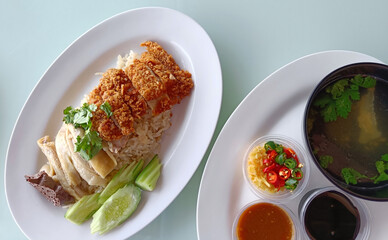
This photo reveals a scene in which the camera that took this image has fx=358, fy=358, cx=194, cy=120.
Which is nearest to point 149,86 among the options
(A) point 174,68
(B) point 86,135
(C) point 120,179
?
(A) point 174,68

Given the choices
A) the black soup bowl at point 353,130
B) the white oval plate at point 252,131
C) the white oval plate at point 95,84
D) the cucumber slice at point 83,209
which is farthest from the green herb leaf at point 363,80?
the cucumber slice at point 83,209

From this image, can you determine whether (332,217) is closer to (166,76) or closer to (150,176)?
(150,176)

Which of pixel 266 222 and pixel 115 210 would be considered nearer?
pixel 266 222

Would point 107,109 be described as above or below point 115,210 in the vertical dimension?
above

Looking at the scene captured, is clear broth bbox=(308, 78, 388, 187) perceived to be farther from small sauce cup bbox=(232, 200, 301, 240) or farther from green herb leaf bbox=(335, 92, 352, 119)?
small sauce cup bbox=(232, 200, 301, 240)

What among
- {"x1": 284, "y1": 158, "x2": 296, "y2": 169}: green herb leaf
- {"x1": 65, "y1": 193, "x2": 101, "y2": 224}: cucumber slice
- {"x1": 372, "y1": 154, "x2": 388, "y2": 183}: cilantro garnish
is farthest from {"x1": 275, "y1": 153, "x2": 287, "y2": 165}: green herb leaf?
{"x1": 65, "y1": 193, "x2": 101, "y2": 224}: cucumber slice

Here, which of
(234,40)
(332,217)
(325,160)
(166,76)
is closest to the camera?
(325,160)

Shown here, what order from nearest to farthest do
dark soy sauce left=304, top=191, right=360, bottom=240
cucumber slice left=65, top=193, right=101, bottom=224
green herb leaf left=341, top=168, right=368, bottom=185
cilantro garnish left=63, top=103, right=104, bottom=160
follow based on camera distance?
green herb leaf left=341, top=168, right=368, bottom=185, dark soy sauce left=304, top=191, right=360, bottom=240, cilantro garnish left=63, top=103, right=104, bottom=160, cucumber slice left=65, top=193, right=101, bottom=224
